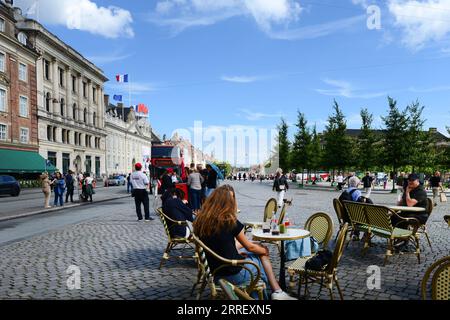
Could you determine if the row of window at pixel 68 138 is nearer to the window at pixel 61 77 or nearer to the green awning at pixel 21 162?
the green awning at pixel 21 162

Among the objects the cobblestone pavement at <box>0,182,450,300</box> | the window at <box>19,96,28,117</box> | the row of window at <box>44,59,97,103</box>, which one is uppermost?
the row of window at <box>44,59,97,103</box>

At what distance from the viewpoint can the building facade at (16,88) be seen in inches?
1432

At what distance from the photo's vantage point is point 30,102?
41625mm

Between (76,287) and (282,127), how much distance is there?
4667cm

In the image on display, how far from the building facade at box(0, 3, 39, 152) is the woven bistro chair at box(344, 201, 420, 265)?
38.5 m

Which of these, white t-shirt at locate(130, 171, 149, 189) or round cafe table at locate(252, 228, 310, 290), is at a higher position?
white t-shirt at locate(130, 171, 149, 189)

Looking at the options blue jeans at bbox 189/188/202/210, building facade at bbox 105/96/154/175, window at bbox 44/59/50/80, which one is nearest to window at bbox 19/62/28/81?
window at bbox 44/59/50/80

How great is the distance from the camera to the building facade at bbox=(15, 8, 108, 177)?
4353cm

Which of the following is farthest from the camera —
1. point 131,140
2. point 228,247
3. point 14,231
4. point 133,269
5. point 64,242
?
point 131,140

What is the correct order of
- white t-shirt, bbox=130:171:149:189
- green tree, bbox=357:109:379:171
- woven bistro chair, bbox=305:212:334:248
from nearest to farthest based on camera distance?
woven bistro chair, bbox=305:212:334:248, white t-shirt, bbox=130:171:149:189, green tree, bbox=357:109:379:171

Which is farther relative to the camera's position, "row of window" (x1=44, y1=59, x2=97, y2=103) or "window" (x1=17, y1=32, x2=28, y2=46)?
"row of window" (x1=44, y1=59, x2=97, y2=103)

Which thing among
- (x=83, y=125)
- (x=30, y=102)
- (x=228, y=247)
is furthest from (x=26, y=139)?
(x=228, y=247)

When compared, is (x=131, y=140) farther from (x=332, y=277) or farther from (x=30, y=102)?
(x=332, y=277)

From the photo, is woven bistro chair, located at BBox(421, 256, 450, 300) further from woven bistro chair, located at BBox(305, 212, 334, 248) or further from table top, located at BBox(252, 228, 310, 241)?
woven bistro chair, located at BBox(305, 212, 334, 248)
